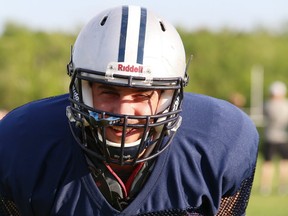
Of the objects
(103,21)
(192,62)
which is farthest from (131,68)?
(192,62)

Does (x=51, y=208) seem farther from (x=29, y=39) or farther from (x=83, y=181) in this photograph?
(x=29, y=39)

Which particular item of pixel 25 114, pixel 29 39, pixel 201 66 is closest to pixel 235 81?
pixel 201 66

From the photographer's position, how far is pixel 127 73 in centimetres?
279

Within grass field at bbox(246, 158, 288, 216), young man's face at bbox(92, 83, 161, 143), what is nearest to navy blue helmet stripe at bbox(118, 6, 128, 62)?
young man's face at bbox(92, 83, 161, 143)

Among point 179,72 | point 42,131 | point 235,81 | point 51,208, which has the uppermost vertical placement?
point 179,72

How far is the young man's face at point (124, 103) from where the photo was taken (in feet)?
9.13

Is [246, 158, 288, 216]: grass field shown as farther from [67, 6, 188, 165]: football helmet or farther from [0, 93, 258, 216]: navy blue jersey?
[67, 6, 188, 165]: football helmet

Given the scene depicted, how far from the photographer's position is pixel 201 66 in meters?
22.3

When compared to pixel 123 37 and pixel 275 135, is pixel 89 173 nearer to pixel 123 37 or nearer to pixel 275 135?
pixel 123 37

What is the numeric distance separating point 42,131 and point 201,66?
19.4 meters

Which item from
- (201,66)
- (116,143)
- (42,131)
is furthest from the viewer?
(201,66)

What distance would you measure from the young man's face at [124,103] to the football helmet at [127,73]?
28 mm

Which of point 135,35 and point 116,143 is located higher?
point 135,35

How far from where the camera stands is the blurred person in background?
9.88 meters
